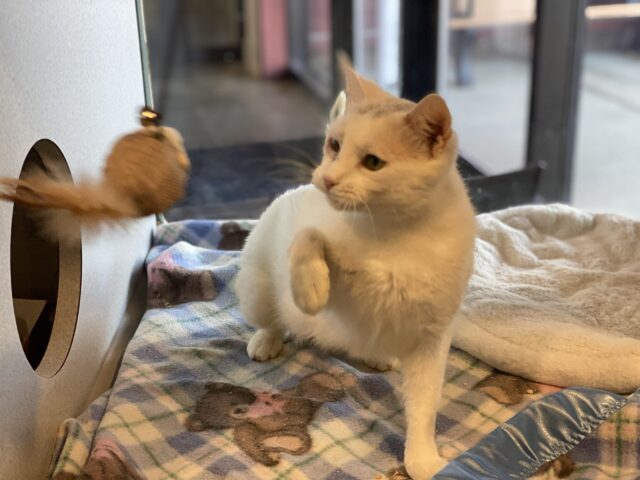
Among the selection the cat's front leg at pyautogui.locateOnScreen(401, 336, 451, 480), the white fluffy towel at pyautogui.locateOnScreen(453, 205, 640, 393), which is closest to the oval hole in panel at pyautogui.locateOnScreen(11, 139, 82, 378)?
the cat's front leg at pyautogui.locateOnScreen(401, 336, 451, 480)

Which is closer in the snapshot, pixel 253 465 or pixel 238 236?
pixel 253 465

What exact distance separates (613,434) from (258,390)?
60 centimetres

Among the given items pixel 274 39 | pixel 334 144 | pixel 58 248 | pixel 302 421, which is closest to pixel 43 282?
pixel 58 248

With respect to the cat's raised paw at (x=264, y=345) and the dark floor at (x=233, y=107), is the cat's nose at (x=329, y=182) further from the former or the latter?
the dark floor at (x=233, y=107)

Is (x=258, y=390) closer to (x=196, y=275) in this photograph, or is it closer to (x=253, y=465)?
(x=253, y=465)

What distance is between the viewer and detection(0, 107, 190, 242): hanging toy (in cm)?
85

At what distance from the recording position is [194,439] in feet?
3.88

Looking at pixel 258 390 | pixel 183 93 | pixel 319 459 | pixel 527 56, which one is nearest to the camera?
pixel 319 459

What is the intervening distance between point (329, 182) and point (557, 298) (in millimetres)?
793

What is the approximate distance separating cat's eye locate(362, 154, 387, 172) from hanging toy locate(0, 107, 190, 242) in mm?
250

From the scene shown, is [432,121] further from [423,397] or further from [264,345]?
[264,345]

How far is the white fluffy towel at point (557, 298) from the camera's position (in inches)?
52.4

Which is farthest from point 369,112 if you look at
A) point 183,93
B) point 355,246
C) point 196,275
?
point 183,93

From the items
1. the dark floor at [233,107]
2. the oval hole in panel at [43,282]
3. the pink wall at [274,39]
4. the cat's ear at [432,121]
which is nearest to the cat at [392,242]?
the cat's ear at [432,121]
